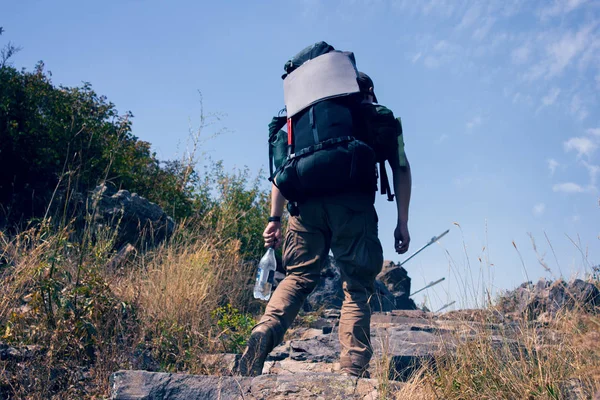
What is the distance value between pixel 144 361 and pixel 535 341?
2.67 meters

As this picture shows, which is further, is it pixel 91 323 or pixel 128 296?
pixel 128 296

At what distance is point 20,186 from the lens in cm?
883

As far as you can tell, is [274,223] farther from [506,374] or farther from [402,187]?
[506,374]

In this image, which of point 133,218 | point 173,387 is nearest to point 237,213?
point 133,218

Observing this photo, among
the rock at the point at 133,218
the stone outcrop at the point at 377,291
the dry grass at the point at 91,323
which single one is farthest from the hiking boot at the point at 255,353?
the rock at the point at 133,218

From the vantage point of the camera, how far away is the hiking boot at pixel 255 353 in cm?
348

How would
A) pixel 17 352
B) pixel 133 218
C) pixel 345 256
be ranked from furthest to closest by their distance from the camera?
pixel 133 218, pixel 17 352, pixel 345 256

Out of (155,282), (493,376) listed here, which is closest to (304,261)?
(493,376)

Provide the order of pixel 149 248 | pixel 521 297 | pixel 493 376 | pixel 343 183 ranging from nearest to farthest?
1. pixel 493 376
2. pixel 343 183
3. pixel 521 297
4. pixel 149 248

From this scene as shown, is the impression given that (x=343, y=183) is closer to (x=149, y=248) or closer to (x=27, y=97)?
(x=149, y=248)

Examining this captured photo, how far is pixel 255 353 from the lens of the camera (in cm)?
351

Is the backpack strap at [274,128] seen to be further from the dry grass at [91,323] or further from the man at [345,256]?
the dry grass at [91,323]

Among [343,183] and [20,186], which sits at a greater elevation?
[20,186]

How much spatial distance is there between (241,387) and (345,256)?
3.51ft
